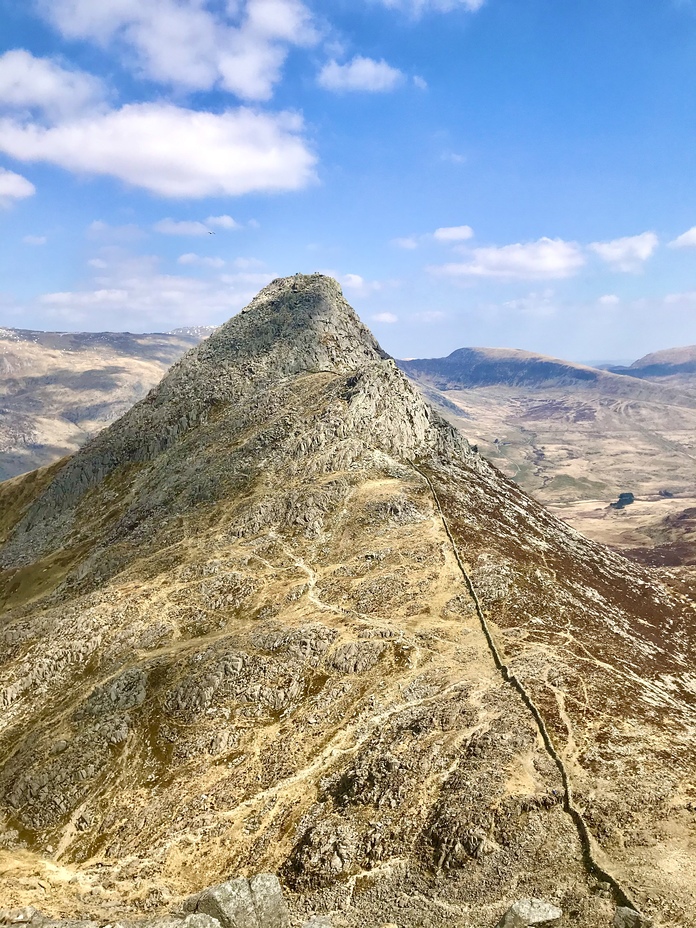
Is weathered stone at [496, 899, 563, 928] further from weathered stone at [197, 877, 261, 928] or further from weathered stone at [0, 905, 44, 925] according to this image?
weathered stone at [0, 905, 44, 925]

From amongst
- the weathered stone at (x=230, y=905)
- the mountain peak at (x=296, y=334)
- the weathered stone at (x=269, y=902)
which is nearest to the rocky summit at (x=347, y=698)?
the weathered stone at (x=230, y=905)

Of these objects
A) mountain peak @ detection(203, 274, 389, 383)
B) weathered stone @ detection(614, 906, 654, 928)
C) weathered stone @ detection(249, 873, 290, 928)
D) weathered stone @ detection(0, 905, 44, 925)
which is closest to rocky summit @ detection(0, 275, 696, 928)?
weathered stone @ detection(614, 906, 654, 928)

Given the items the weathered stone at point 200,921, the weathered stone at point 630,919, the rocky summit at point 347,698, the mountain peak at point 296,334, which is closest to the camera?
the weathered stone at point 630,919

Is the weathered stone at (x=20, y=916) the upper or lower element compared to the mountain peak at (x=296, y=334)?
lower

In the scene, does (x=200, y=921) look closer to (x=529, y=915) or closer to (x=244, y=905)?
(x=244, y=905)

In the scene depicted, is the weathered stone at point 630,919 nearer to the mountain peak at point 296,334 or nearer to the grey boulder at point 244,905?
the grey boulder at point 244,905

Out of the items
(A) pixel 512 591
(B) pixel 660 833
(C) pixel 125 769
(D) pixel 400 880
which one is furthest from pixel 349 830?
(A) pixel 512 591

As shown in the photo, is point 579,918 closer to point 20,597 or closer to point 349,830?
point 349,830
